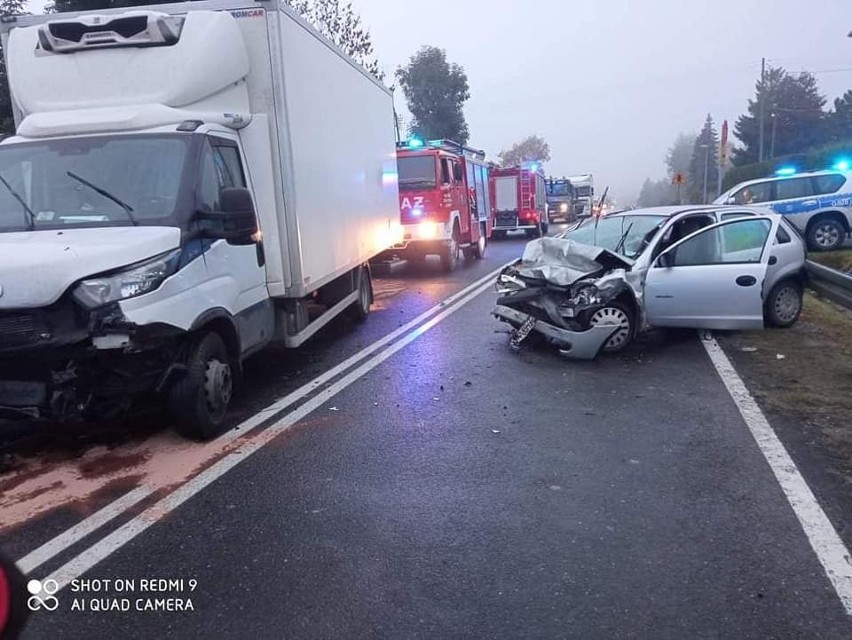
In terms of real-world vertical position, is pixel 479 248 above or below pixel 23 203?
below

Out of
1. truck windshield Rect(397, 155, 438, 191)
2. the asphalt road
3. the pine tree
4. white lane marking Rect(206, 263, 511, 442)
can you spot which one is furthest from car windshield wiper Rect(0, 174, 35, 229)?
the pine tree

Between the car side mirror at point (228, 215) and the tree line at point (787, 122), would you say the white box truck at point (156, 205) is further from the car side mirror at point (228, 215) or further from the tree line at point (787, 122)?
the tree line at point (787, 122)

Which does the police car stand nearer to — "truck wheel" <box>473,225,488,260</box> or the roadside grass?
the roadside grass

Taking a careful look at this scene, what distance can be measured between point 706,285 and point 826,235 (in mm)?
9976

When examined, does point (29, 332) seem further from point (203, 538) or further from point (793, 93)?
point (793, 93)

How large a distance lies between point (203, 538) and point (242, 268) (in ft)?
8.58

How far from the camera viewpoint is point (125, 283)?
4.41 meters

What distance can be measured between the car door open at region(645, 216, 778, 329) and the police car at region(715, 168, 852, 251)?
29.4 ft

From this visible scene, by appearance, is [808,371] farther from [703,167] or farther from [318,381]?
[703,167]

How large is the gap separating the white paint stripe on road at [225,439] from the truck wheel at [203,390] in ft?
0.65

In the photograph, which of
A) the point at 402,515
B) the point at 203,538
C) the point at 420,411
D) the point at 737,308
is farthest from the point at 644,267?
the point at 203,538

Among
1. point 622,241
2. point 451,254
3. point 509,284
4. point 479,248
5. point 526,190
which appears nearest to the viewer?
point 509,284

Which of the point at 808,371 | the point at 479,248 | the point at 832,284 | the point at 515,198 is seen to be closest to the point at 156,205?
the point at 808,371

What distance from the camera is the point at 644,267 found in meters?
8.09
